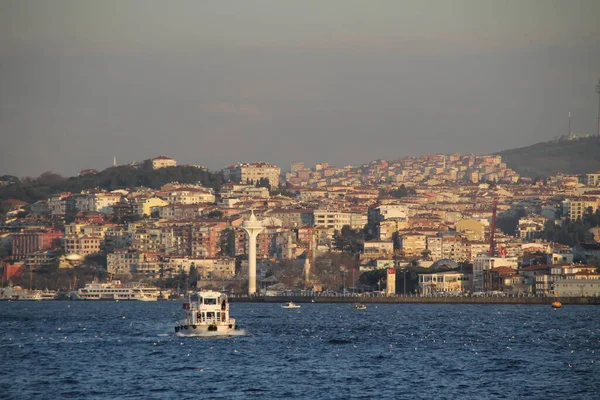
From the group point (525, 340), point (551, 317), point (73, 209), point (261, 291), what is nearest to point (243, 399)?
point (525, 340)

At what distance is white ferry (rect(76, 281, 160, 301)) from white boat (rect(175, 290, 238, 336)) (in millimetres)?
51726

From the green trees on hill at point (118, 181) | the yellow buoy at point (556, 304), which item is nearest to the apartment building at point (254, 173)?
the green trees on hill at point (118, 181)

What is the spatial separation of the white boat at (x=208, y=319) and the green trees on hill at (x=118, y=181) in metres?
107

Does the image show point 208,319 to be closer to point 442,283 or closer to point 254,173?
point 442,283

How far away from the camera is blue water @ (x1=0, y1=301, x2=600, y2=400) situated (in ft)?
111

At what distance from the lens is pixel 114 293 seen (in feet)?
335

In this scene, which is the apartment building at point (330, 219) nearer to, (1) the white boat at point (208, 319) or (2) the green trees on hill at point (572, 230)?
(2) the green trees on hill at point (572, 230)

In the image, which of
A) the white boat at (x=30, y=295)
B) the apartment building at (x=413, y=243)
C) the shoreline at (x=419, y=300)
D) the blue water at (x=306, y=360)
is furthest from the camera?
the apartment building at (x=413, y=243)

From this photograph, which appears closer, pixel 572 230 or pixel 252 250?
pixel 252 250

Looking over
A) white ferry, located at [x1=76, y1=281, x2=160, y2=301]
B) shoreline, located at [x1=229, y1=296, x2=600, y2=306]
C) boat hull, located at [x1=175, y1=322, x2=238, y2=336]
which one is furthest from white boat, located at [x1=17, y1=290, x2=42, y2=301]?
boat hull, located at [x1=175, y1=322, x2=238, y2=336]

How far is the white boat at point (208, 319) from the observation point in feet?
161

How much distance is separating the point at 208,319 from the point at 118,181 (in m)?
110

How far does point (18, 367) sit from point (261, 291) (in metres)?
65.0

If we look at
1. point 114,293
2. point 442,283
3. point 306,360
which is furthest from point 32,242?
point 306,360
